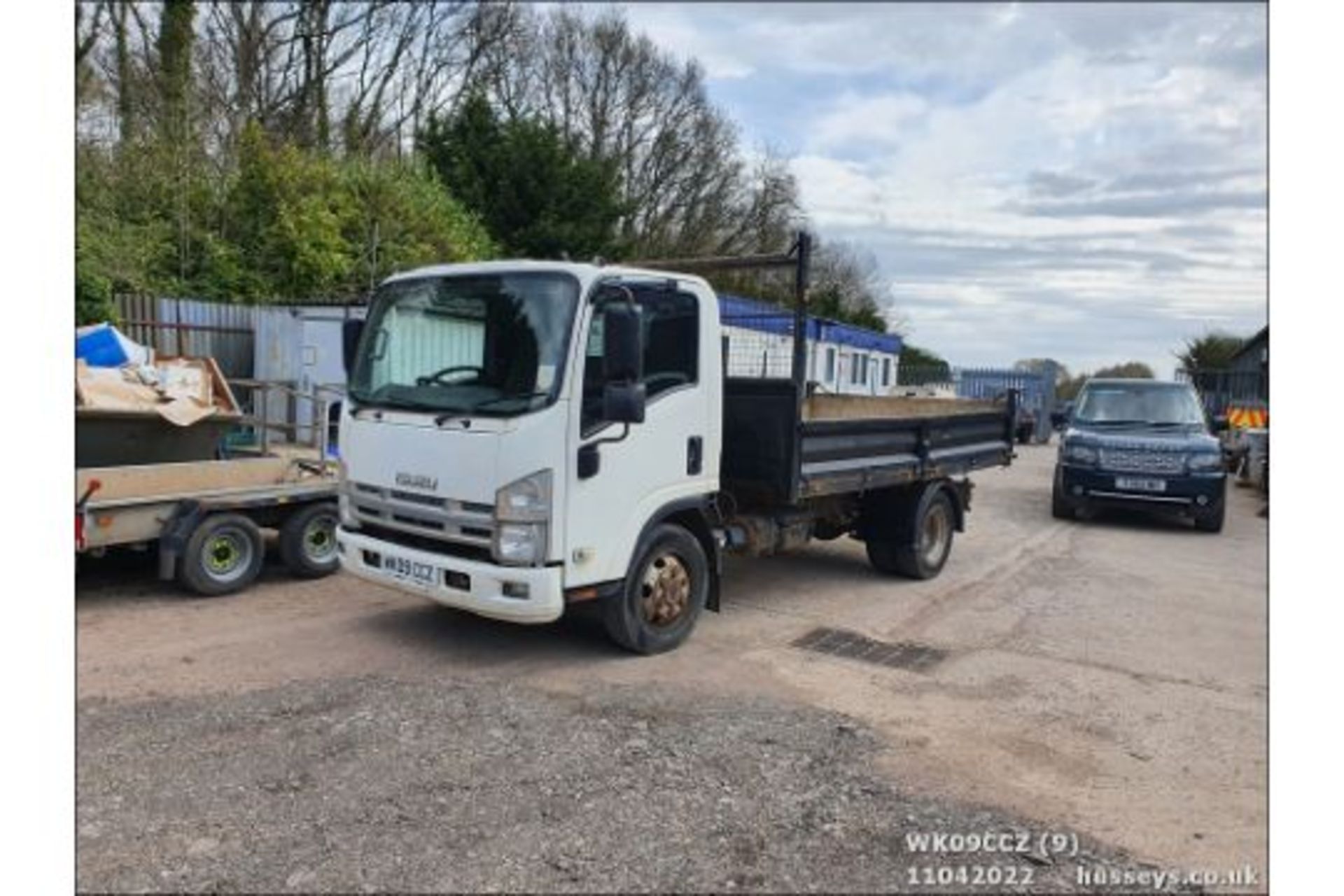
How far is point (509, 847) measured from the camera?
11.3 ft

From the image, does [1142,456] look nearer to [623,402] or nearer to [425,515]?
[623,402]

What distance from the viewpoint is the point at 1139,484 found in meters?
11.5

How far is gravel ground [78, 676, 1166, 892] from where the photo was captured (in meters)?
3.31

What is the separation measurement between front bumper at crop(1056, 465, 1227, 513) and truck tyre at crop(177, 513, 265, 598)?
31.2ft

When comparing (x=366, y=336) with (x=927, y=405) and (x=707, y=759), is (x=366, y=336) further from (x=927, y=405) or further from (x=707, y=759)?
(x=927, y=405)

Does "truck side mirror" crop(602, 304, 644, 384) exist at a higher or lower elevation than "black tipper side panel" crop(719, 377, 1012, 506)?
higher

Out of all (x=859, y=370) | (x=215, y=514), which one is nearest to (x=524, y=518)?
(x=215, y=514)

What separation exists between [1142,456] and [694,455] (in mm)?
7937

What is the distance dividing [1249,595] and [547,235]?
53.4ft

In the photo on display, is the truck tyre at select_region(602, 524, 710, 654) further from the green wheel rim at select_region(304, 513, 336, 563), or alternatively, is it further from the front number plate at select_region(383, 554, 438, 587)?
the green wheel rim at select_region(304, 513, 336, 563)

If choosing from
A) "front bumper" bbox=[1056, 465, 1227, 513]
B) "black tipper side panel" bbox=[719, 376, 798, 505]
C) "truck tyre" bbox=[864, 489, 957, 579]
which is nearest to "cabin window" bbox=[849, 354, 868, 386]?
"front bumper" bbox=[1056, 465, 1227, 513]

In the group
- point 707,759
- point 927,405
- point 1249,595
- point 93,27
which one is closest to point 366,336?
point 707,759

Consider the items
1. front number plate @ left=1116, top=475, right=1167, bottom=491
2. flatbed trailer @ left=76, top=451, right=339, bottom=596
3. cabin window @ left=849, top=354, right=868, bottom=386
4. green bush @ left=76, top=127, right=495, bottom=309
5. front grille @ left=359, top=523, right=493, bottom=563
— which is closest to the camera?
front grille @ left=359, top=523, right=493, bottom=563

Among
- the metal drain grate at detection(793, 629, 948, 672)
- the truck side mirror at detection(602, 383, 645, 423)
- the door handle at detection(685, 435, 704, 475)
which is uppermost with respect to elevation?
the truck side mirror at detection(602, 383, 645, 423)
